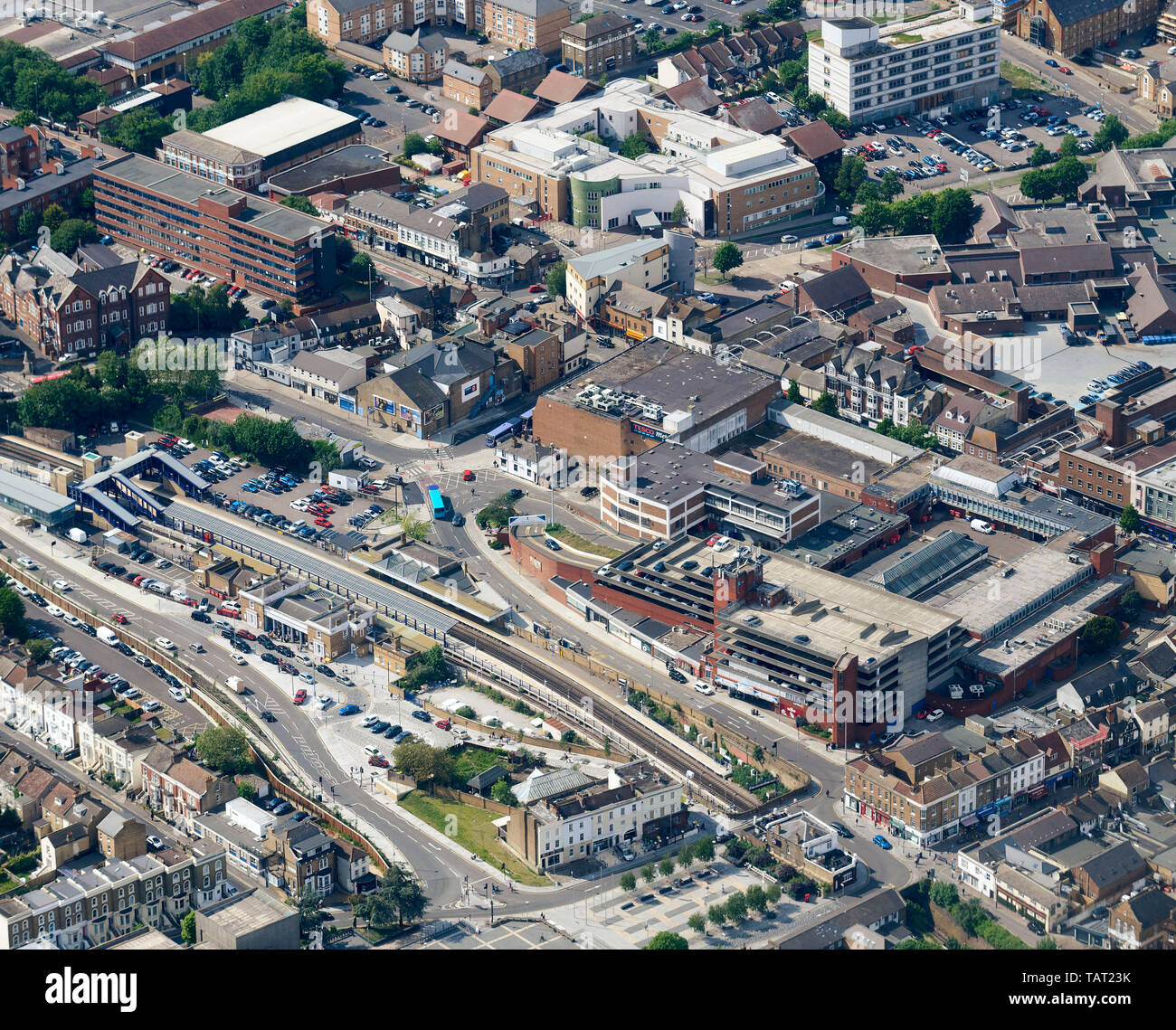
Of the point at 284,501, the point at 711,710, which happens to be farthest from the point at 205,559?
the point at 711,710

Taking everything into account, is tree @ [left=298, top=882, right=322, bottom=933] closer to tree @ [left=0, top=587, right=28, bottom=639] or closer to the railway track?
the railway track

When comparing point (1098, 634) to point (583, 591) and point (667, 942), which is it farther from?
point (667, 942)

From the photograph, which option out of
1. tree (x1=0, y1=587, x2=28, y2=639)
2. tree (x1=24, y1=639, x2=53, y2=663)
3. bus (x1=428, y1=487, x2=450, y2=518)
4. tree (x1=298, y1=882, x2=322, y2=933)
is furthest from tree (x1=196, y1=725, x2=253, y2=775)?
bus (x1=428, y1=487, x2=450, y2=518)

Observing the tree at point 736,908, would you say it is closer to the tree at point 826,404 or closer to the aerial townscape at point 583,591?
the aerial townscape at point 583,591

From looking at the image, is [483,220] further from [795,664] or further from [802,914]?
[802,914]

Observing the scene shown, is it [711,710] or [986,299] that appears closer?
[711,710]

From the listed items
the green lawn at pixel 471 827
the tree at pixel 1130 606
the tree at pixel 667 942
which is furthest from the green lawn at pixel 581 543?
the tree at pixel 667 942
